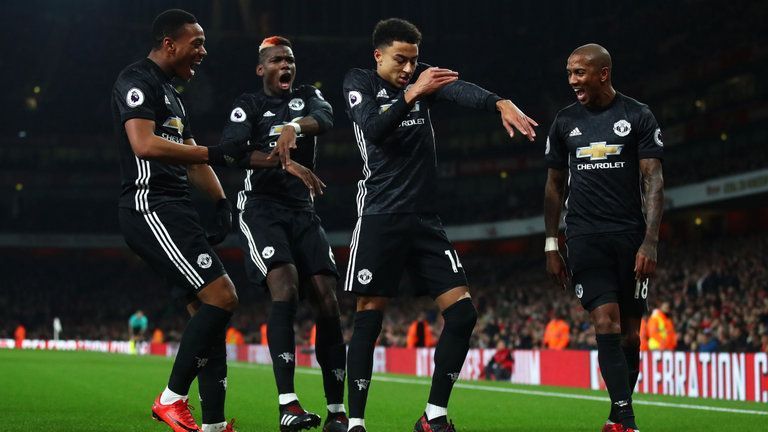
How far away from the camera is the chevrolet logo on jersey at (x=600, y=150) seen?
6477 millimetres

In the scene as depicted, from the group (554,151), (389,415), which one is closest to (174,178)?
(554,151)

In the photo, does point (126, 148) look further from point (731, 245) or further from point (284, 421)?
point (731, 245)

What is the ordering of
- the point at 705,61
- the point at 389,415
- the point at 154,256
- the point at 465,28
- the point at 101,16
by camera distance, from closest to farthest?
the point at 154,256, the point at 389,415, the point at 705,61, the point at 465,28, the point at 101,16

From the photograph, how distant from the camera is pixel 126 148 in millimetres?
5719

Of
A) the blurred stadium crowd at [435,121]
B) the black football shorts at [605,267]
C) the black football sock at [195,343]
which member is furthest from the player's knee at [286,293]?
the blurred stadium crowd at [435,121]

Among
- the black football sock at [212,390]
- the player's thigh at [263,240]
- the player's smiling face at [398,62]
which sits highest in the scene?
the player's smiling face at [398,62]

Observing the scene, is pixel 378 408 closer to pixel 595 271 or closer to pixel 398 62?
pixel 595 271

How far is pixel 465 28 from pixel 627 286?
37.6 meters

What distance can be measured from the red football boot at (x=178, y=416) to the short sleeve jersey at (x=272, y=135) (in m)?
1.76

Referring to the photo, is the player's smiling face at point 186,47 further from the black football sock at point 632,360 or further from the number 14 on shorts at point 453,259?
the black football sock at point 632,360

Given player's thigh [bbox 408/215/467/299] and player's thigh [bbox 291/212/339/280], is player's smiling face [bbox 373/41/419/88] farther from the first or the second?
player's thigh [bbox 291/212/339/280]

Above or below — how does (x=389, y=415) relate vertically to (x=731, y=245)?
below

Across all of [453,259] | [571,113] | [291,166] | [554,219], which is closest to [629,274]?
[554,219]

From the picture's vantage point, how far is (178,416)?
5.56 metres
